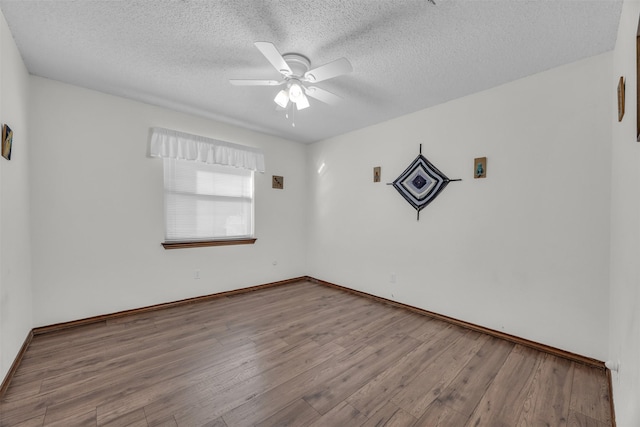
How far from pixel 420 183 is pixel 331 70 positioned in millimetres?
1818

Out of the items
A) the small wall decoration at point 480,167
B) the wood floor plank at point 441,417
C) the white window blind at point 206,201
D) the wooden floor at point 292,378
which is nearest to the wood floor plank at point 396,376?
the wooden floor at point 292,378

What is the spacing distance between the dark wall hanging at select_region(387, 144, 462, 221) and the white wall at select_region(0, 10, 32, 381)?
11.5ft

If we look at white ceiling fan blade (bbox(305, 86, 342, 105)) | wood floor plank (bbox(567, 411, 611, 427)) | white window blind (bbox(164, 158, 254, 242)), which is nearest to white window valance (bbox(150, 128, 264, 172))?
white window blind (bbox(164, 158, 254, 242))

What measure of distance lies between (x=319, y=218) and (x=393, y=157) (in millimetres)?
1626

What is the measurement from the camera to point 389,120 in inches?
137

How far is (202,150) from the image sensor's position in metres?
3.41

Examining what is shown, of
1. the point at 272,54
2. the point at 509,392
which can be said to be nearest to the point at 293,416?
the point at 509,392

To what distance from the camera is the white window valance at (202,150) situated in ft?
10.1

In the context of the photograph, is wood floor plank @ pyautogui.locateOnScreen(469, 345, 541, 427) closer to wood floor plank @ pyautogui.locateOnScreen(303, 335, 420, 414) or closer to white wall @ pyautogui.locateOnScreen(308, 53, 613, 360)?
white wall @ pyautogui.locateOnScreen(308, 53, 613, 360)

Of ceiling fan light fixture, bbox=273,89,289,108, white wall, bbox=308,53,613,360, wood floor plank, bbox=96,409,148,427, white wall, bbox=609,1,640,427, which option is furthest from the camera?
ceiling fan light fixture, bbox=273,89,289,108

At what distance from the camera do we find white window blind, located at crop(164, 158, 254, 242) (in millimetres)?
3260

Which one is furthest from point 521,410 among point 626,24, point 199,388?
point 626,24

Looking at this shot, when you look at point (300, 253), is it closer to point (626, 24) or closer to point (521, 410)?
point (521, 410)

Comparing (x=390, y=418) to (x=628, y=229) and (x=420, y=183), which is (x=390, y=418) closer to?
(x=628, y=229)
